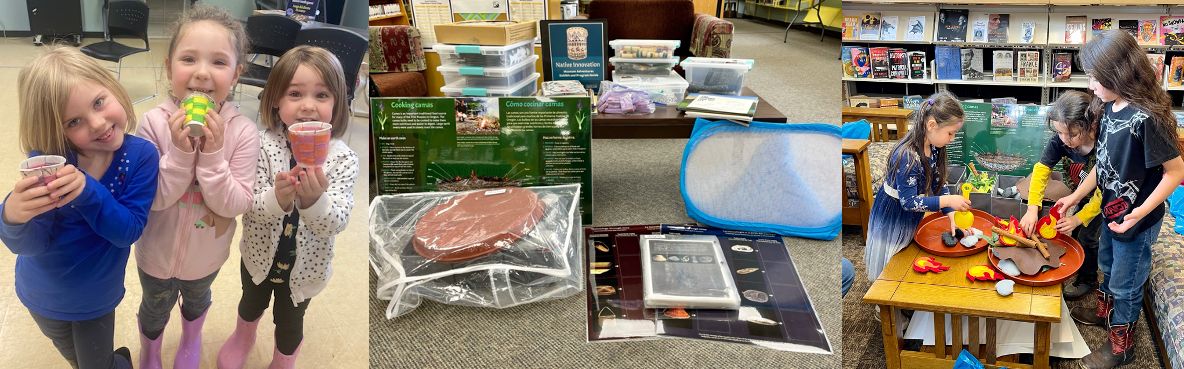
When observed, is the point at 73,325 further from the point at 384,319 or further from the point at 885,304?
the point at 384,319

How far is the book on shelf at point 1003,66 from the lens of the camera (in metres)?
1.32

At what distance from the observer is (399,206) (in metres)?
2.24

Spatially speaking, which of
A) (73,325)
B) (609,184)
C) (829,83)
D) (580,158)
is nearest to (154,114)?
(73,325)

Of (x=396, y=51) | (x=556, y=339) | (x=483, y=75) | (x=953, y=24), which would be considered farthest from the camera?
(x=396, y=51)

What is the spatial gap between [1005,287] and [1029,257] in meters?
0.11

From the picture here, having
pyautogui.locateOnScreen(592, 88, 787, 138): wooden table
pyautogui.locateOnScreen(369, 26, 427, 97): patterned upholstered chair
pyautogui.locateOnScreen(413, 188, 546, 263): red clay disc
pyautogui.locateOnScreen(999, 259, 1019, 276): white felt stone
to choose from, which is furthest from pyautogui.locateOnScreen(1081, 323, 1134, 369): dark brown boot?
pyautogui.locateOnScreen(369, 26, 427, 97): patterned upholstered chair

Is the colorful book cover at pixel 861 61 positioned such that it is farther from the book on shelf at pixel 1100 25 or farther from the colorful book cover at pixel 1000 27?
the book on shelf at pixel 1100 25

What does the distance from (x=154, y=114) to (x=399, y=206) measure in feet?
5.95

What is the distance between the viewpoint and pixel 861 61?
2.16 m

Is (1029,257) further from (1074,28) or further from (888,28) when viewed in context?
(888,28)

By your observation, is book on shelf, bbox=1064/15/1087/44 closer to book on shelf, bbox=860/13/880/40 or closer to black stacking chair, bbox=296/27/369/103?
book on shelf, bbox=860/13/880/40

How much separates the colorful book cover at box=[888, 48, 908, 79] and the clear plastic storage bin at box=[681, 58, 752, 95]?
824mm

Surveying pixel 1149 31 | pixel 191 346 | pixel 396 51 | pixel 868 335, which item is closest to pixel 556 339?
pixel 868 335

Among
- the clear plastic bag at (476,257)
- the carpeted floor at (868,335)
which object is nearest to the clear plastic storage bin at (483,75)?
the clear plastic bag at (476,257)
